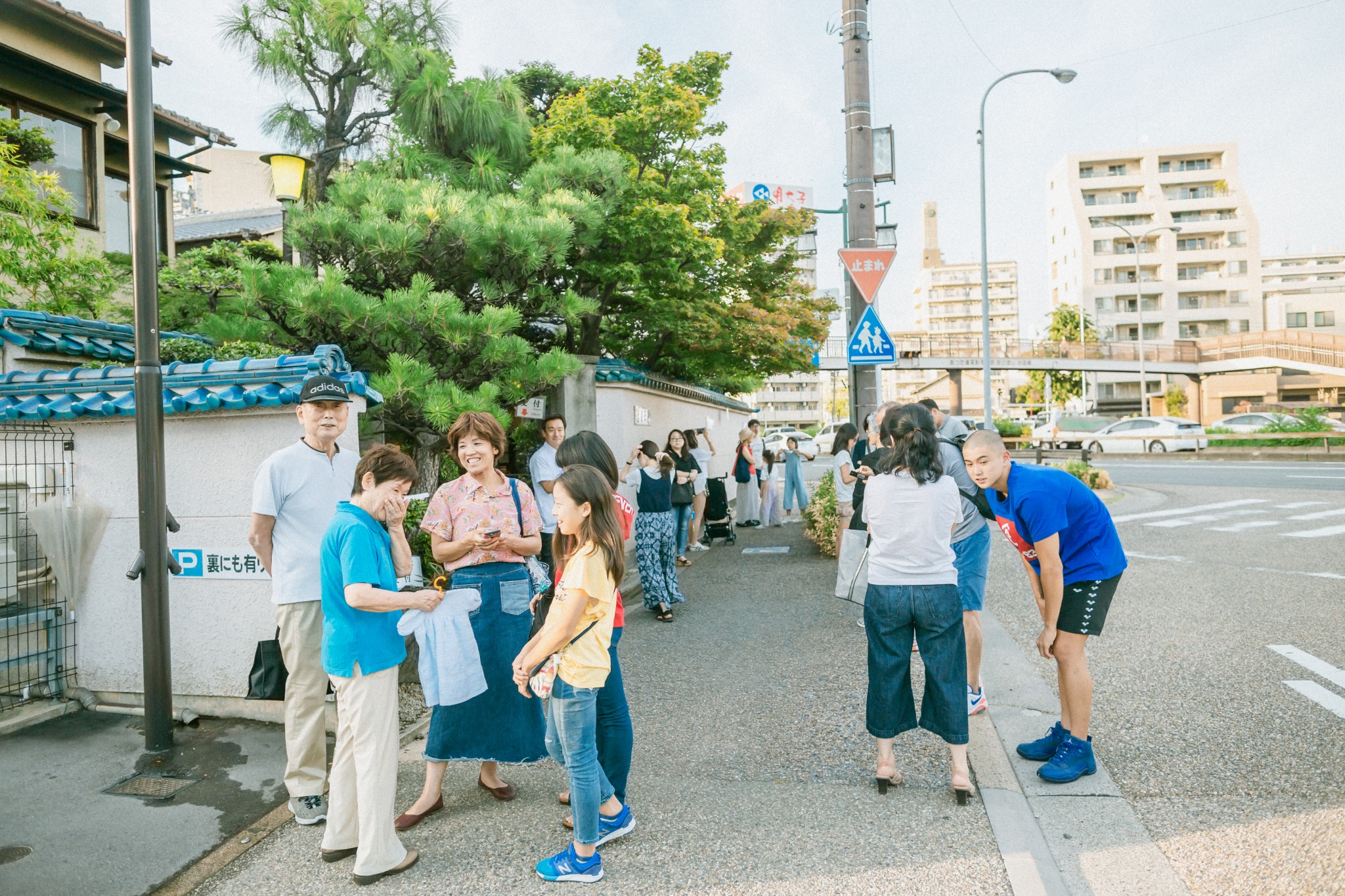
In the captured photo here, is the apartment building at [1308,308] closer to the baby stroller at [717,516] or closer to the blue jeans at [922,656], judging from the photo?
the baby stroller at [717,516]

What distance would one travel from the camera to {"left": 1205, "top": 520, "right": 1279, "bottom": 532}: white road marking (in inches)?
446

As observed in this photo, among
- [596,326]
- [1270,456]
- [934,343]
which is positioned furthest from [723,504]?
[934,343]

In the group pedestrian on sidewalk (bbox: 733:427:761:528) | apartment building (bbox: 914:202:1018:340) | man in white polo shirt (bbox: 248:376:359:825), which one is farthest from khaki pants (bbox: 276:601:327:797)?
apartment building (bbox: 914:202:1018:340)

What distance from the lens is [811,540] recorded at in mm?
11086

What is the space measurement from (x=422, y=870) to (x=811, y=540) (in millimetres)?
8594

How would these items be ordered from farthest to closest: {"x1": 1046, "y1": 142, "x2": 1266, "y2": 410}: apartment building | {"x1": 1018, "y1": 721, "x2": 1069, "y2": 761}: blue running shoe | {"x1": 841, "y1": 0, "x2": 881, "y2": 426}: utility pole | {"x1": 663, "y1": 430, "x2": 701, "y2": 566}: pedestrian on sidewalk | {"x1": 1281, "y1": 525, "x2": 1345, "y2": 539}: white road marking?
{"x1": 1046, "y1": 142, "x2": 1266, "y2": 410}: apartment building → {"x1": 1281, "y1": 525, "x2": 1345, "y2": 539}: white road marking → {"x1": 663, "y1": 430, "x2": 701, "y2": 566}: pedestrian on sidewalk → {"x1": 841, "y1": 0, "x2": 881, "y2": 426}: utility pole → {"x1": 1018, "y1": 721, "x2": 1069, "y2": 761}: blue running shoe

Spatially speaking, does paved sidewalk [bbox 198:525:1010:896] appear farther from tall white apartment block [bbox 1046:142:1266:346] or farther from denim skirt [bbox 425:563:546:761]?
tall white apartment block [bbox 1046:142:1266:346]

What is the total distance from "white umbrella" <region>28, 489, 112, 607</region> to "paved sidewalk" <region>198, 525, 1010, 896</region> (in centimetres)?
249

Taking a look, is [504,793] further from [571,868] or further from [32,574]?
[32,574]

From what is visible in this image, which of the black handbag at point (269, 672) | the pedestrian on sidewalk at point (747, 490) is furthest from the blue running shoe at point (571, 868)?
the pedestrian on sidewalk at point (747, 490)

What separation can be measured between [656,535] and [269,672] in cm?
386

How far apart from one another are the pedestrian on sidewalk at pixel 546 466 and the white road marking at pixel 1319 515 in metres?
11.7

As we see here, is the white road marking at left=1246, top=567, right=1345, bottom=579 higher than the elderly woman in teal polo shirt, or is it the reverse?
the elderly woman in teal polo shirt

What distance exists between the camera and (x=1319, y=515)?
12273mm
